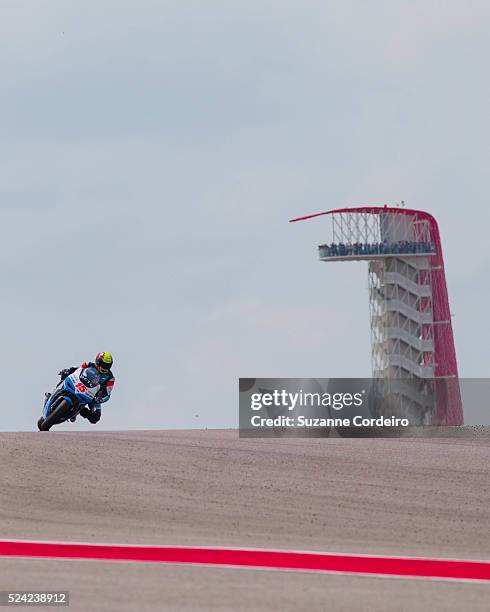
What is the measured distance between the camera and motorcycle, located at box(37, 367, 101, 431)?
22844mm

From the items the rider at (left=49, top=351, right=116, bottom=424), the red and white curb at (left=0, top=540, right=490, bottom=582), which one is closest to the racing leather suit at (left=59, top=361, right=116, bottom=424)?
the rider at (left=49, top=351, right=116, bottom=424)

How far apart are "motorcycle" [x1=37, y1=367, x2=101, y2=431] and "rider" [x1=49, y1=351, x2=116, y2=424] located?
69 mm

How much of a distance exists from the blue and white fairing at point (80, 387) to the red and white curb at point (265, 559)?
7.54 meters

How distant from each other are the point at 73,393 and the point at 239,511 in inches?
205

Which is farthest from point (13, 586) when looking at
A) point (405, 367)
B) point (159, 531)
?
point (405, 367)

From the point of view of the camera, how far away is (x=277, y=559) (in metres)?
14.6

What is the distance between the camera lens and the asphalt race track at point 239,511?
12844 mm

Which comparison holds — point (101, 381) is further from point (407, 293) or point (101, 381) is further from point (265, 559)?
point (407, 293)

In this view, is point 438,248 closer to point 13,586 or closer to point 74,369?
point 74,369

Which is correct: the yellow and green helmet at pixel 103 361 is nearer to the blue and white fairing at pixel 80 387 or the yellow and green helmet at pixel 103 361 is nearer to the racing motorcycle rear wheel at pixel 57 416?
the blue and white fairing at pixel 80 387

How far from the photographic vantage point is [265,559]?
48.0ft

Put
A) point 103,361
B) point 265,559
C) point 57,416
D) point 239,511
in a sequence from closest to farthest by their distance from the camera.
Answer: point 265,559, point 239,511, point 103,361, point 57,416

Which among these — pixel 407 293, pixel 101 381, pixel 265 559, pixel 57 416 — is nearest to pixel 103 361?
pixel 101 381

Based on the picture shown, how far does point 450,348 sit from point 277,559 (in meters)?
53.9
